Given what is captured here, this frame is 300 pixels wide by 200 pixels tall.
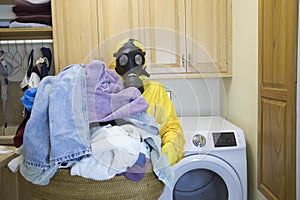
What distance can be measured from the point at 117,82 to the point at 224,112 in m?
1.38

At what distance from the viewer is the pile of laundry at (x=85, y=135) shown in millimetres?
765

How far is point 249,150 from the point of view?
1.84m

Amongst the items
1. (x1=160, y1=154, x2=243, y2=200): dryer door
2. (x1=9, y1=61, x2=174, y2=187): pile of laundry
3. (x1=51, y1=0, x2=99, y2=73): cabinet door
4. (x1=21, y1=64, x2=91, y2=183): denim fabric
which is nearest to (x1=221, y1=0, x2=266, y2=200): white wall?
(x1=160, y1=154, x2=243, y2=200): dryer door

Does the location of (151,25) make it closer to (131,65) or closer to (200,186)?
(131,65)

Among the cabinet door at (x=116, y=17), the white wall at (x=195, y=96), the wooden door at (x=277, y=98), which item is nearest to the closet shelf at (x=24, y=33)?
the cabinet door at (x=116, y=17)

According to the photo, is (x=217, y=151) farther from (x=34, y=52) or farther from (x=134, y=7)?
(x=34, y=52)

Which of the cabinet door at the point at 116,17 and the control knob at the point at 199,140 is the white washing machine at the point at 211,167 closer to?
→ the control knob at the point at 199,140

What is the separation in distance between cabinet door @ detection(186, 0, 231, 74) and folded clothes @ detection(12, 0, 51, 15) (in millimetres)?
992

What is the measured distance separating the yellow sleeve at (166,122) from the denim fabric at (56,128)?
0.87ft

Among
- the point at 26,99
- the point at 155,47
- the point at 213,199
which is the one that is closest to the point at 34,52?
the point at 155,47

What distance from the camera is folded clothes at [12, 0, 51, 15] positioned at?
194cm

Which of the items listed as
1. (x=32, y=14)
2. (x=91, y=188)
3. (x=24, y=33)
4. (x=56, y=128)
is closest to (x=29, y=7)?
(x=32, y=14)

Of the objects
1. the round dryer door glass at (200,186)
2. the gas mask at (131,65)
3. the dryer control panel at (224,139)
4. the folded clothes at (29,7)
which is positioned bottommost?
the round dryer door glass at (200,186)

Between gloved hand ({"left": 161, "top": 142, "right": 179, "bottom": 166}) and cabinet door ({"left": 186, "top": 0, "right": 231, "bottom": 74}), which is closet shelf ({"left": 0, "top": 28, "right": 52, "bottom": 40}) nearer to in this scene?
cabinet door ({"left": 186, "top": 0, "right": 231, "bottom": 74})
